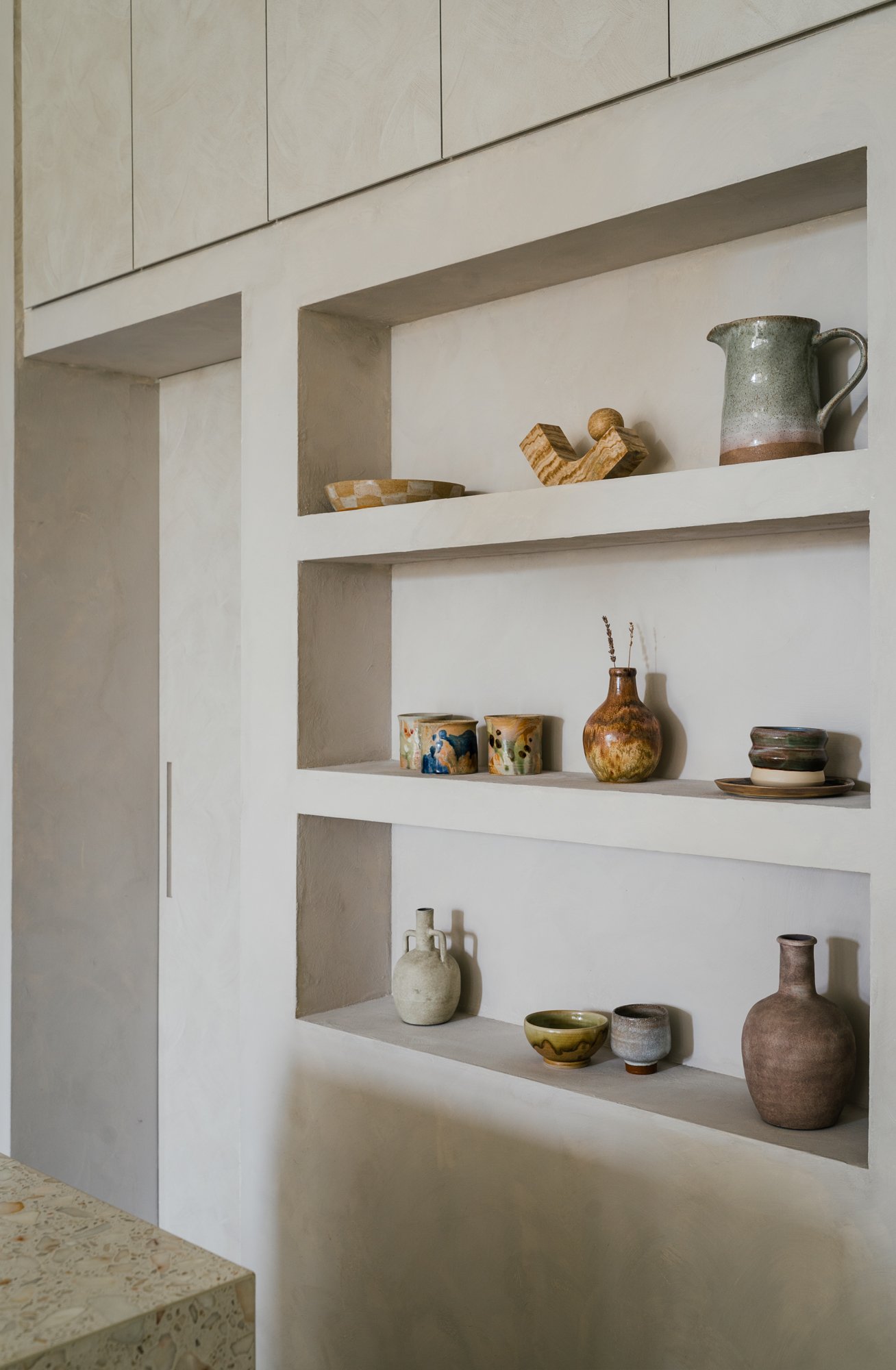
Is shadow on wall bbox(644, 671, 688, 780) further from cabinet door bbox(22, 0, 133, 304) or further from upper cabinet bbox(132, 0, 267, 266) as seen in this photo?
cabinet door bbox(22, 0, 133, 304)

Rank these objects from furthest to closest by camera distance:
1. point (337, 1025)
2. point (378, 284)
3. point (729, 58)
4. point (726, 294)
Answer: point (337, 1025) < point (378, 284) < point (726, 294) < point (729, 58)

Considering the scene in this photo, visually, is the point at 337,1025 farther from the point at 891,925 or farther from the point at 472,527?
the point at 891,925

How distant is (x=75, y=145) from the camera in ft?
8.34

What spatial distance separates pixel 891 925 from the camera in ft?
4.65

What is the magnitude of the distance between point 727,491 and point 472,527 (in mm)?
461

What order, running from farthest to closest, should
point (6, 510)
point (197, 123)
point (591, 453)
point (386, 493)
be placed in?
point (6, 510), point (197, 123), point (386, 493), point (591, 453)

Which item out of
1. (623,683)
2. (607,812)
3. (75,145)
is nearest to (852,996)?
(607,812)

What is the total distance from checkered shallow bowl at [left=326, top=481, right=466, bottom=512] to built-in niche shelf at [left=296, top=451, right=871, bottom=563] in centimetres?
3

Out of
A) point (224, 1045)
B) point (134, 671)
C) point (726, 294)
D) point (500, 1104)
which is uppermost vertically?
point (726, 294)

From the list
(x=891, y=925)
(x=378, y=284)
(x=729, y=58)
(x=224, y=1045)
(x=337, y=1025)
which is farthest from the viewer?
(x=224, y=1045)

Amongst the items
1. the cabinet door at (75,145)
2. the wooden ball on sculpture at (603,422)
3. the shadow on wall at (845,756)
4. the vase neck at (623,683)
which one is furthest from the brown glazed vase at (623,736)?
the cabinet door at (75,145)

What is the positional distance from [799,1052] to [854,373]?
93 cm

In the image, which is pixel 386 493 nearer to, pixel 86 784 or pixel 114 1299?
pixel 86 784

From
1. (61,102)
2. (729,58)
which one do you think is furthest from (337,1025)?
(61,102)
